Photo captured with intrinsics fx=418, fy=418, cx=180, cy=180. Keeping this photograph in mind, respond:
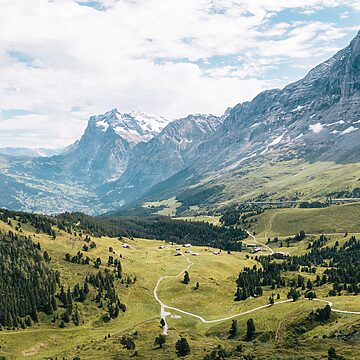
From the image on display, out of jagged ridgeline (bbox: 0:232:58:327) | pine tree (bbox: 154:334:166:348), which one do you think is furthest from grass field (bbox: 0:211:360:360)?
jagged ridgeline (bbox: 0:232:58:327)

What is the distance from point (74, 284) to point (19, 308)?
2742 cm

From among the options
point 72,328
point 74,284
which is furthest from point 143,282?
point 72,328

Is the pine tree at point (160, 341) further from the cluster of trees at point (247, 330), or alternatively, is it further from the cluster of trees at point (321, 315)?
the cluster of trees at point (321, 315)

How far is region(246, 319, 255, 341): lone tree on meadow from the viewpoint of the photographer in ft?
399

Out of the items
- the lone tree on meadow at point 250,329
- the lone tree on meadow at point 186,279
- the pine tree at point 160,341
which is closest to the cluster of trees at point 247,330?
the lone tree on meadow at point 250,329

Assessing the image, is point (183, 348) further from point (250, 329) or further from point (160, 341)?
point (250, 329)

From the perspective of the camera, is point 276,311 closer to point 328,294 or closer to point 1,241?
point 328,294

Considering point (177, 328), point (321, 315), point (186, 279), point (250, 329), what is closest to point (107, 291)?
point (186, 279)

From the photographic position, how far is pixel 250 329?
124 metres

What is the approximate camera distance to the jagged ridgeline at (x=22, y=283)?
14938 cm

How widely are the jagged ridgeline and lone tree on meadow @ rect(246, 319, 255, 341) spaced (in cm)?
7443

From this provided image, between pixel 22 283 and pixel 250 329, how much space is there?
90.8 meters

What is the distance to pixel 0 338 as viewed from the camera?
440ft

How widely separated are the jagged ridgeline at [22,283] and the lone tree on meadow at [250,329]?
74.4 m
